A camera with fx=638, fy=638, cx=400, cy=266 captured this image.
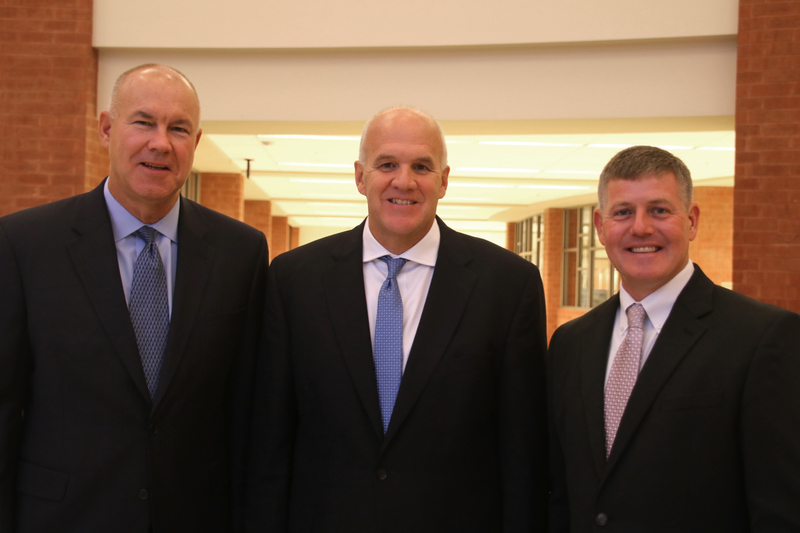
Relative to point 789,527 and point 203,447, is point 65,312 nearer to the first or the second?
point 203,447

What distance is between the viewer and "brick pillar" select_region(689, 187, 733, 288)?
12453 mm

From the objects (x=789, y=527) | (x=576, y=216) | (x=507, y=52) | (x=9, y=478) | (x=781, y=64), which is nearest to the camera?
(x=789, y=527)

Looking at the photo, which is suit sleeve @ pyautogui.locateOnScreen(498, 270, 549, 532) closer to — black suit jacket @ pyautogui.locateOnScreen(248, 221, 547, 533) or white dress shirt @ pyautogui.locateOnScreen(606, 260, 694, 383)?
black suit jacket @ pyautogui.locateOnScreen(248, 221, 547, 533)

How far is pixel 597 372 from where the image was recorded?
1741 mm

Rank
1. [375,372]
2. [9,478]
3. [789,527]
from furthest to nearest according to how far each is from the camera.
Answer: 1. [375,372]
2. [9,478]
3. [789,527]

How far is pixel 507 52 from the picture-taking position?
5734 millimetres

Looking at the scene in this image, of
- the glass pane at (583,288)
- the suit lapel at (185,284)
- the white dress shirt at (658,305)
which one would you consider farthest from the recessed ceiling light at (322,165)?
the white dress shirt at (658,305)

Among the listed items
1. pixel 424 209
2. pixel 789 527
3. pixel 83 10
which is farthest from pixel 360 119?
pixel 789 527

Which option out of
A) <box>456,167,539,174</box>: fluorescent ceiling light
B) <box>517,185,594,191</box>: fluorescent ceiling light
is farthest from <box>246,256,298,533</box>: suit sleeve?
<box>517,185,594,191</box>: fluorescent ceiling light

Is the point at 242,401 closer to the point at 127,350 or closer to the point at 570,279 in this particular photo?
the point at 127,350

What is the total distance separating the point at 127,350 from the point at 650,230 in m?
1.44

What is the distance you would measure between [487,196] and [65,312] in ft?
45.0

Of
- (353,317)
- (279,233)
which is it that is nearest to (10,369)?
(353,317)

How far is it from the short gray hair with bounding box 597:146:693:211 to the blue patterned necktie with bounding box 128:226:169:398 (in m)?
1.28
